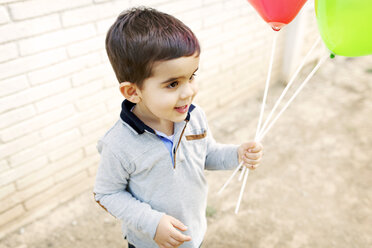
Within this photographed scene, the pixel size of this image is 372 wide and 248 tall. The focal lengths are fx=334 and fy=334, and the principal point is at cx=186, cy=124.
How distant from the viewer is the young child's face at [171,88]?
1.04 m

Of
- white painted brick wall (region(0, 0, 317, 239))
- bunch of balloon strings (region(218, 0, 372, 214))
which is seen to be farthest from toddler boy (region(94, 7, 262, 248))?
white painted brick wall (region(0, 0, 317, 239))

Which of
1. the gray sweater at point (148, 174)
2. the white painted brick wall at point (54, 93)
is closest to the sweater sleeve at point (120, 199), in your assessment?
the gray sweater at point (148, 174)

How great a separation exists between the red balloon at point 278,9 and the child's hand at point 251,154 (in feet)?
1.73

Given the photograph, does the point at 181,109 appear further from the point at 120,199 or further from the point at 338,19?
the point at 338,19

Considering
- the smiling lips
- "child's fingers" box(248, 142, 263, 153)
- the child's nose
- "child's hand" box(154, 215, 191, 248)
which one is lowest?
"child's hand" box(154, 215, 191, 248)

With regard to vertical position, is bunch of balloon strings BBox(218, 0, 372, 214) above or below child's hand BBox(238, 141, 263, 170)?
above

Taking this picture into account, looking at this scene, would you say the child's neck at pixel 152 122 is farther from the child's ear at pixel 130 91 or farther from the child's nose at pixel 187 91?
the child's nose at pixel 187 91

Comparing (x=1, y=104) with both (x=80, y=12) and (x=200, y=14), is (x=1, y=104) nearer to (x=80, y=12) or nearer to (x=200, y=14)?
(x=80, y=12)

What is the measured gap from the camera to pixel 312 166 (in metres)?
2.78

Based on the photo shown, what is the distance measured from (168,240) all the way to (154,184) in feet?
0.66

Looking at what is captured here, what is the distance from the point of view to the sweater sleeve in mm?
1142

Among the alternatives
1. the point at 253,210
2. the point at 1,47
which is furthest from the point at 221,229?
the point at 1,47

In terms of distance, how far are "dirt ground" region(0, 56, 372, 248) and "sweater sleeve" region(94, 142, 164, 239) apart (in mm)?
1131

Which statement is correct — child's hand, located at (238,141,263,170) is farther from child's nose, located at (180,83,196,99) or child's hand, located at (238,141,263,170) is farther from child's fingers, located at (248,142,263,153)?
child's nose, located at (180,83,196,99)
